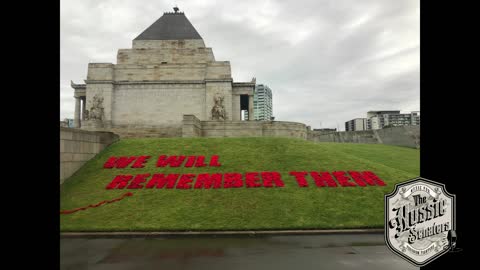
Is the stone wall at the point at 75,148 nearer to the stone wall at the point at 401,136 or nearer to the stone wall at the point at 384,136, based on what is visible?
the stone wall at the point at 384,136

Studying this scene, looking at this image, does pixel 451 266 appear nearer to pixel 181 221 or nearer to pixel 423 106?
pixel 423 106

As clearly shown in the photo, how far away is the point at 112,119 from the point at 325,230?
4435cm

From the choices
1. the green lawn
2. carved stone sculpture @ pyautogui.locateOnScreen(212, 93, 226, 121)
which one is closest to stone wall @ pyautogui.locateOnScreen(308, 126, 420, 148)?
carved stone sculpture @ pyautogui.locateOnScreen(212, 93, 226, 121)

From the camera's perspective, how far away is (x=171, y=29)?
177 ft

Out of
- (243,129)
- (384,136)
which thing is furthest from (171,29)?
(384,136)

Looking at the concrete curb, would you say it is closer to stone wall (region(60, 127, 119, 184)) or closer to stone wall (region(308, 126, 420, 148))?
stone wall (region(60, 127, 119, 184))

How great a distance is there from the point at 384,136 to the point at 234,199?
1614 inches

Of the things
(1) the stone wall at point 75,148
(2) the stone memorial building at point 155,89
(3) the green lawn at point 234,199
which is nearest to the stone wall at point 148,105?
(2) the stone memorial building at point 155,89

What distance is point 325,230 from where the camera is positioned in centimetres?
1272

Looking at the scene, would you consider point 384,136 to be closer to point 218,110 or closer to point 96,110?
point 218,110

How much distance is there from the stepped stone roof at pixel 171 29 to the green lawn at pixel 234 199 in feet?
111

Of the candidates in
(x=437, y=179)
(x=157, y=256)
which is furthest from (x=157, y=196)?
(x=437, y=179)

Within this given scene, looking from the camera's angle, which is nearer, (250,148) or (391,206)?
(391,206)

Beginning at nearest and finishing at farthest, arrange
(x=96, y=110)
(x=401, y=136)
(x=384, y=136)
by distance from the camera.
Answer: (x=401, y=136)
(x=96, y=110)
(x=384, y=136)
